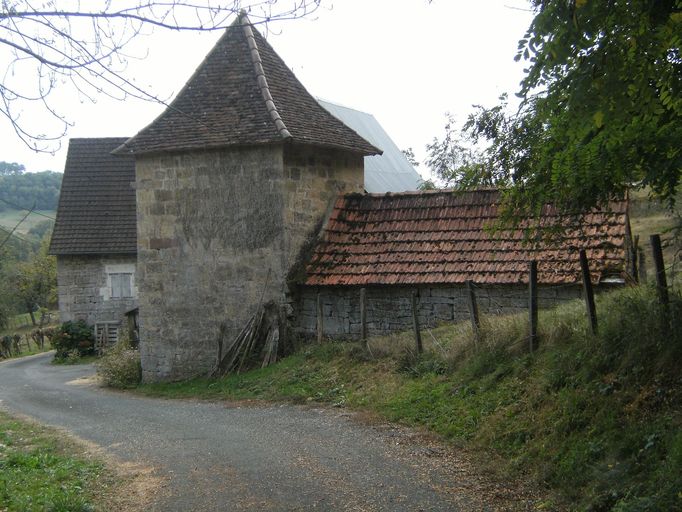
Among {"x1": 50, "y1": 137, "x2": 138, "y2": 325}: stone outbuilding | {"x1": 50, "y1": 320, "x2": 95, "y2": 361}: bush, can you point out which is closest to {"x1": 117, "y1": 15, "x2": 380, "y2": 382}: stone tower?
{"x1": 50, "y1": 320, "x2": 95, "y2": 361}: bush

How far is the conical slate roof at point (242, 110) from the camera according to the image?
572 inches

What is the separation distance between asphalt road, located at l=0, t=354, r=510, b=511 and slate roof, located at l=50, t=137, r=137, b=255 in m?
14.4

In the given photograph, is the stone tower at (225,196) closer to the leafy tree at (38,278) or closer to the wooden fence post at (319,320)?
the wooden fence post at (319,320)

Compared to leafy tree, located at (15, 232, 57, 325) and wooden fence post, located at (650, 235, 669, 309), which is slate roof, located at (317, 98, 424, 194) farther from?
wooden fence post, located at (650, 235, 669, 309)

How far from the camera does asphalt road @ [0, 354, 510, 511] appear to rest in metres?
6.69

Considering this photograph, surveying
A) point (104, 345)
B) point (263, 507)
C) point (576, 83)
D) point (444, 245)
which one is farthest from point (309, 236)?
point (104, 345)

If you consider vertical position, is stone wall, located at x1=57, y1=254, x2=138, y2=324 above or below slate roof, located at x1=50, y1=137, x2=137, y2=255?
below

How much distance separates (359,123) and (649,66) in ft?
94.6

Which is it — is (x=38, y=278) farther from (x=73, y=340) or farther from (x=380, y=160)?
(x=380, y=160)

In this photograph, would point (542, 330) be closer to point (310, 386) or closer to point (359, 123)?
point (310, 386)

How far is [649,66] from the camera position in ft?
17.9

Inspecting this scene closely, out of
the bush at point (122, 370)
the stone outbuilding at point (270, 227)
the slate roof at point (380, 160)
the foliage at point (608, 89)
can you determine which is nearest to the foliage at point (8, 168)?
the stone outbuilding at point (270, 227)

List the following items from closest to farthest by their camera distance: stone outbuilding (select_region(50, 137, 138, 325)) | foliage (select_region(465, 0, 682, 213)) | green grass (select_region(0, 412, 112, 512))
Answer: foliage (select_region(465, 0, 682, 213))
green grass (select_region(0, 412, 112, 512))
stone outbuilding (select_region(50, 137, 138, 325))

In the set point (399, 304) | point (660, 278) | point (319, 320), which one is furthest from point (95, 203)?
point (660, 278)
